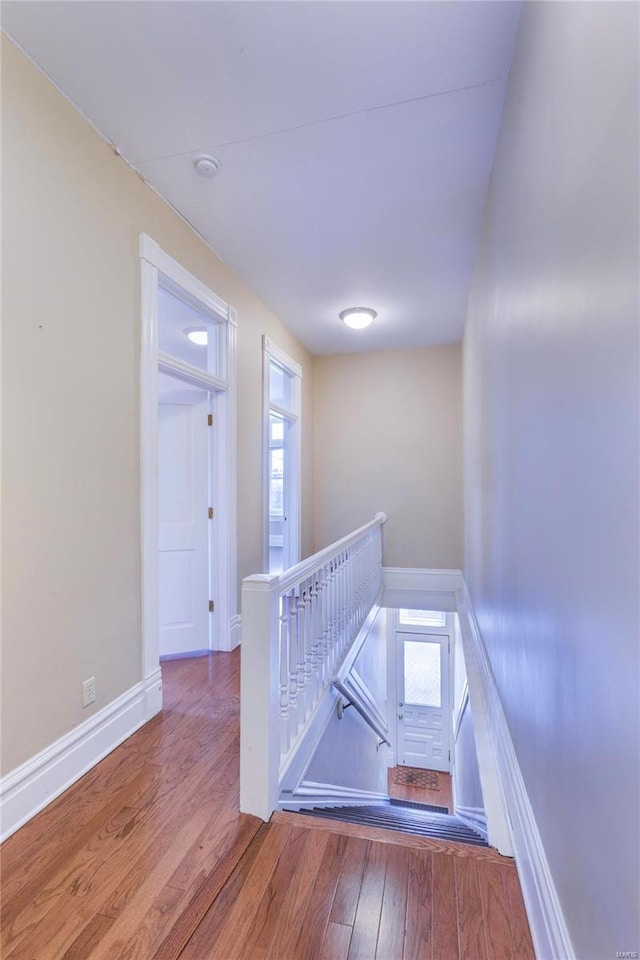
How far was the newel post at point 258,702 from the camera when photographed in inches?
63.6

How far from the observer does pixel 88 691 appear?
1.91 m

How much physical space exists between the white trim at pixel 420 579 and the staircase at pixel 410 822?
104 inches

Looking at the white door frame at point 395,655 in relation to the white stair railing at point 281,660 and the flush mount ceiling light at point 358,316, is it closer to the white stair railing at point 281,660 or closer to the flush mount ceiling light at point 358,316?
the white stair railing at point 281,660

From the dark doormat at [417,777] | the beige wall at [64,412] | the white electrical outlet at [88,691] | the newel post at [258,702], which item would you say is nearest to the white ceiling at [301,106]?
the beige wall at [64,412]

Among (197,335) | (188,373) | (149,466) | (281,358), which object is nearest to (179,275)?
(188,373)

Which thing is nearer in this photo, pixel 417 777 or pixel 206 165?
pixel 206 165

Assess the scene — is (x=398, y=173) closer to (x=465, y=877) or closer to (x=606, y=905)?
(x=606, y=905)

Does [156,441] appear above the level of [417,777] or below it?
above

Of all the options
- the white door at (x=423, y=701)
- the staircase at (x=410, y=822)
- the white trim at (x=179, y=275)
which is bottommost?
the white door at (x=423, y=701)

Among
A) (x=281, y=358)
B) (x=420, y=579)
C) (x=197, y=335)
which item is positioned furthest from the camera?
(x=420, y=579)

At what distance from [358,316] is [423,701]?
5.21 metres

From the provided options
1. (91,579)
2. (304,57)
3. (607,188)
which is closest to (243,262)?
(304,57)

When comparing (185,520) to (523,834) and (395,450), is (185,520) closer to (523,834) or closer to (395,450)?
(523,834)

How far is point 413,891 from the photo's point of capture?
4.24 feet
